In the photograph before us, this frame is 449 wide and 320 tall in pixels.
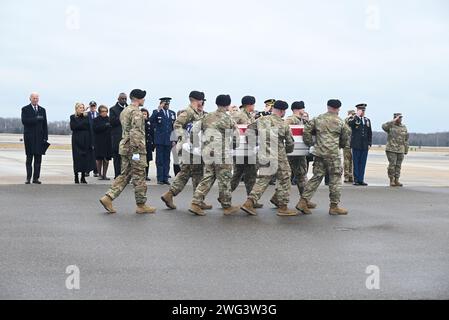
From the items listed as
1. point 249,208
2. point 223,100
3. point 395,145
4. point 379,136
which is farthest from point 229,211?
point 379,136

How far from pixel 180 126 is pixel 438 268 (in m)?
5.58

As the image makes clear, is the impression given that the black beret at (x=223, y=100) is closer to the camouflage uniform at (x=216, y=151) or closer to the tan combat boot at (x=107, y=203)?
the camouflage uniform at (x=216, y=151)

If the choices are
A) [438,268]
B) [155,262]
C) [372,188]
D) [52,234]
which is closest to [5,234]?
[52,234]

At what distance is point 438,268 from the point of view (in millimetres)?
7598

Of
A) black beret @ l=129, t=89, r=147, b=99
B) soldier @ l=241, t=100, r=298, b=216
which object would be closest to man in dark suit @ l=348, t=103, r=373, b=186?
soldier @ l=241, t=100, r=298, b=216

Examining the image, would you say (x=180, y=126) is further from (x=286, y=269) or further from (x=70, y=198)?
(x=286, y=269)

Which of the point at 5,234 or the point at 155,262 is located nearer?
the point at 155,262

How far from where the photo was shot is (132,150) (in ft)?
38.1

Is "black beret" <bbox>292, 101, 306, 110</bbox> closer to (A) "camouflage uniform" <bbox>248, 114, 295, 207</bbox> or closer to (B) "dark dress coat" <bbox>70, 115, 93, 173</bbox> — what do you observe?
(A) "camouflage uniform" <bbox>248, 114, 295, 207</bbox>

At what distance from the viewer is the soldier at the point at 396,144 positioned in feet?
61.7

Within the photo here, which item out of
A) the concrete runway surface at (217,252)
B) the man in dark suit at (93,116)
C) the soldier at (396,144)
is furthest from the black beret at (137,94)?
the soldier at (396,144)

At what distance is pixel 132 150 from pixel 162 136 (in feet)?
20.2

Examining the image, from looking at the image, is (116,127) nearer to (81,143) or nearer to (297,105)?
(81,143)
